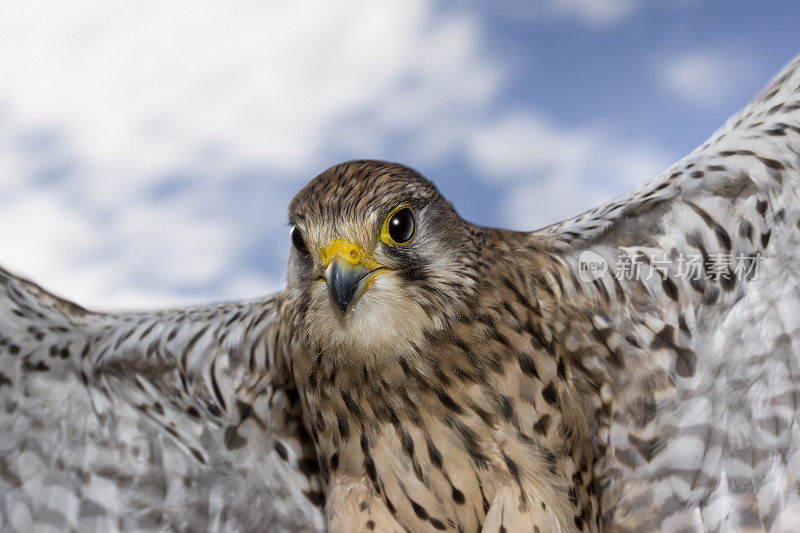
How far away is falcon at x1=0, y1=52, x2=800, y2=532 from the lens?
2373mm

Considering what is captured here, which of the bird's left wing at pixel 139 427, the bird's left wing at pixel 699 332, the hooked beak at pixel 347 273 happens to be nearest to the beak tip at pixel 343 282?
the hooked beak at pixel 347 273

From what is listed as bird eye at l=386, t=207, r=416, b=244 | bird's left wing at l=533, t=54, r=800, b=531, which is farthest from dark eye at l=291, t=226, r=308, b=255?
bird's left wing at l=533, t=54, r=800, b=531

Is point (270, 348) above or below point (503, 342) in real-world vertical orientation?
above

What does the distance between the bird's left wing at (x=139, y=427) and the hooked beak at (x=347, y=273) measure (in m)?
1.04

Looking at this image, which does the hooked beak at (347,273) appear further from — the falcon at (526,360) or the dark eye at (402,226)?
the dark eye at (402,226)

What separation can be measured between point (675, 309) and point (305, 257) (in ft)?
4.61

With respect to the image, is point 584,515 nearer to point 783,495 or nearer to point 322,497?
point 783,495

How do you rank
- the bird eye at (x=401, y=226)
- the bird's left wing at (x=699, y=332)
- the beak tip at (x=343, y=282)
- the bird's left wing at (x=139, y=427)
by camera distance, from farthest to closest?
the bird's left wing at (x=139, y=427) < the bird's left wing at (x=699, y=332) < the bird eye at (x=401, y=226) < the beak tip at (x=343, y=282)

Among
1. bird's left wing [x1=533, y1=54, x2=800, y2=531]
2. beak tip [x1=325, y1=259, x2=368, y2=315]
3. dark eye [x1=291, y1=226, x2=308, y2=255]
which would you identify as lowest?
bird's left wing [x1=533, y1=54, x2=800, y2=531]

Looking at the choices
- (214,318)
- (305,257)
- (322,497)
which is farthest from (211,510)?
(305,257)

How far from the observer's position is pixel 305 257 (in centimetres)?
241

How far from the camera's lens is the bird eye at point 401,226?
230 centimetres

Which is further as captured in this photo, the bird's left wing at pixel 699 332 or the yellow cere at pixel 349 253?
the bird's left wing at pixel 699 332

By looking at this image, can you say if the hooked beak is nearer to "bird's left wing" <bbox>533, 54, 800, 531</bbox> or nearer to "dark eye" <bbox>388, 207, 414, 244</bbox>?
"dark eye" <bbox>388, 207, 414, 244</bbox>
